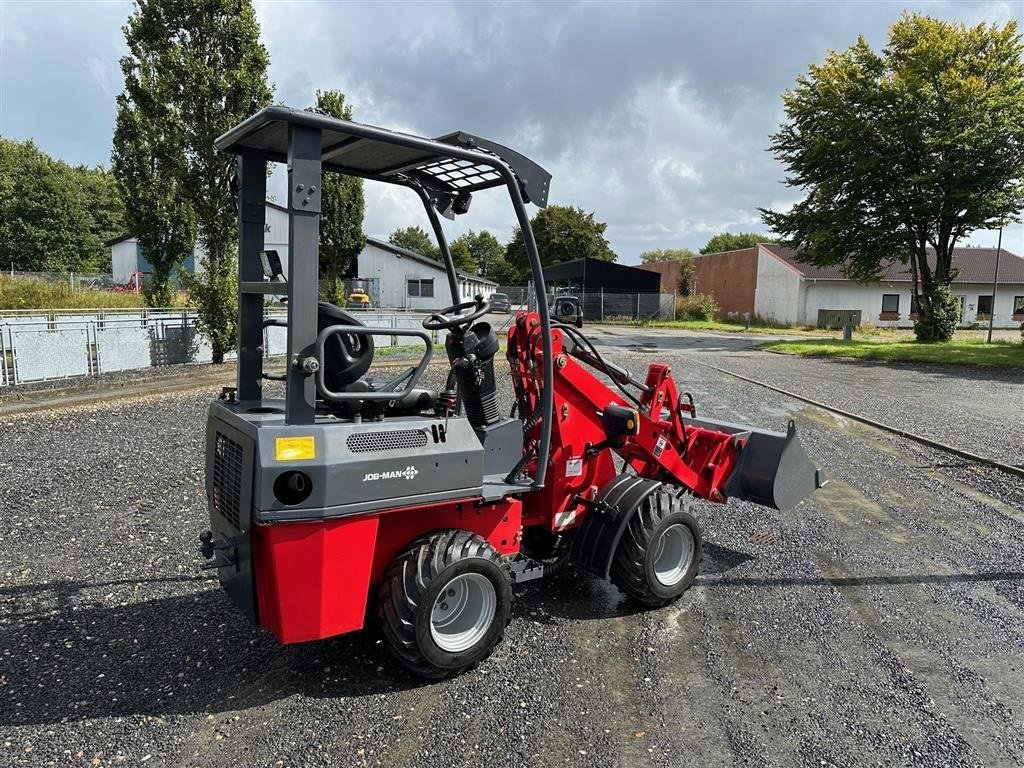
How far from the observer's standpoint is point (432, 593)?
3.36 meters

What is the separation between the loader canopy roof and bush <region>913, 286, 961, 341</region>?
88.8 ft

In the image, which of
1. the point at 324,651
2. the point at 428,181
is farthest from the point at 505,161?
the point at 324,651

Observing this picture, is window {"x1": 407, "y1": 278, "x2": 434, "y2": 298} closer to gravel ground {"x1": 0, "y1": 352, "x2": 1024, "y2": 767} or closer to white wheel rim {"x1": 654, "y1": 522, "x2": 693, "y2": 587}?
gravel ground {"x1": 0, "y1": 352, "x2": 1024, "y2": 767}

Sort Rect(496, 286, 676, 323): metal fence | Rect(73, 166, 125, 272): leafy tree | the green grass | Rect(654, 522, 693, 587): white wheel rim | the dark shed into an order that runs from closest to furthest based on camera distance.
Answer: Rect(654, 522, 693, 587): white wheel rim → the green grass → Rect(496, 286, 676, 323): metal fence → the dark shed → Rect(73, 166, 125, 272): leafy tree

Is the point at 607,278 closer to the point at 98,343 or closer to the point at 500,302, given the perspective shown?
the point at 98,343

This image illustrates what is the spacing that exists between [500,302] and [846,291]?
4405 centimetres

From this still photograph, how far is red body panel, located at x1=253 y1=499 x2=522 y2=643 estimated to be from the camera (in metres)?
3.08

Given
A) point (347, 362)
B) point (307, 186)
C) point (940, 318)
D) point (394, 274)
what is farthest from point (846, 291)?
point (307, 186)

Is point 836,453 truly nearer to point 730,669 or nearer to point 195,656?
point 730,669

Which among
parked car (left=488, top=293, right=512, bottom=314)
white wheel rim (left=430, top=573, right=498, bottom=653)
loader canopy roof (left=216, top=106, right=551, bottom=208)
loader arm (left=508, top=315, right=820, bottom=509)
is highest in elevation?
loader canopy roof (left=216, top=106, right=551, bottom=208)

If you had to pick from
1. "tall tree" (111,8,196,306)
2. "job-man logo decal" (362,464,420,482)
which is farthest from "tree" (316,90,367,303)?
"job-man logo decal" (362,464,420,482)

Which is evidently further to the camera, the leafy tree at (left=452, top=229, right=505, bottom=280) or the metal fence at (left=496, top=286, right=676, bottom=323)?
the leafy tree at (left=452, top=229, right=505, bottom=280)

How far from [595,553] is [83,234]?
2333 inches

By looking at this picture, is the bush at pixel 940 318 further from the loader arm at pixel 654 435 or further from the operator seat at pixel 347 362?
the operator seat at pixel 347 362
